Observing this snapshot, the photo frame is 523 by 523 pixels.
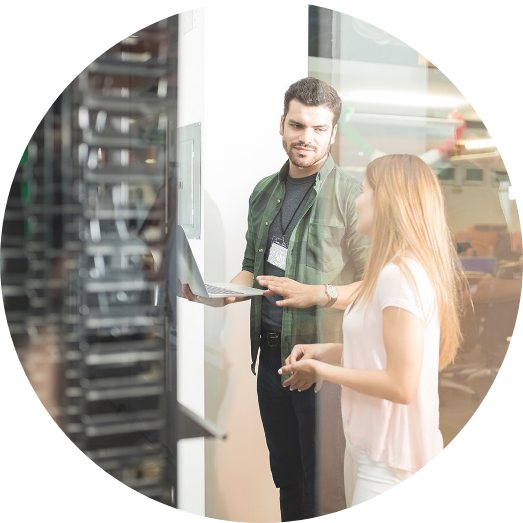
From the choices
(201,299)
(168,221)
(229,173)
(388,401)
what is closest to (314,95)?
(229,173)

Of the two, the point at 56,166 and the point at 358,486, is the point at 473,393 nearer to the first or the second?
the point at 358,486

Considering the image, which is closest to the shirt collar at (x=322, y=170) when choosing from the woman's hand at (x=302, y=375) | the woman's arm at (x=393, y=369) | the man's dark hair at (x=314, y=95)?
the man's dark hair at (x=314, y=95)

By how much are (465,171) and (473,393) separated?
0.77 meters

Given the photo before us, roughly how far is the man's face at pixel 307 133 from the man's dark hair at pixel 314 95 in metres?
0.01

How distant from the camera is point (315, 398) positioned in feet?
7.73

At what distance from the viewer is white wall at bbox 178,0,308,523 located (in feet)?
7.52

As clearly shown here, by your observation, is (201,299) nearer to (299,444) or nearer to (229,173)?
(229,173)

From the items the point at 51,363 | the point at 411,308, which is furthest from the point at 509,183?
the point at 51,363

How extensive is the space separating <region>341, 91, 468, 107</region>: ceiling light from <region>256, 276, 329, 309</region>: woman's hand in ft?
2.07

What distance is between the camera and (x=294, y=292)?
2322 millimetres

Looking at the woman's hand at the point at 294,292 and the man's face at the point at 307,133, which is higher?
the man's face at the point at 307,133

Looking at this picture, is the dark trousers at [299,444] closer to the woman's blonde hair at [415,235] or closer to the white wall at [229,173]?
the white wall at [229,173]

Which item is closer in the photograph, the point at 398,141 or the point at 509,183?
the point at 398,141

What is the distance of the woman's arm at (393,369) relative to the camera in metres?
2.29
